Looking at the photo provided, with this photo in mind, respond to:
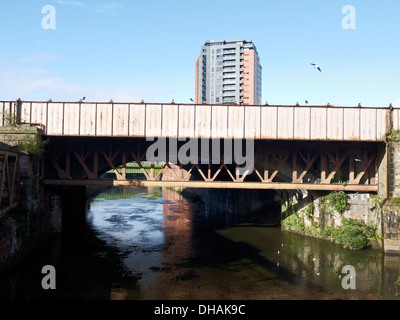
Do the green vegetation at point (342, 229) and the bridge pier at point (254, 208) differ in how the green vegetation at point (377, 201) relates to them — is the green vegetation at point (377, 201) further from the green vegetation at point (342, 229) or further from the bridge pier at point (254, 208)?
the bridge pier at point (254, 208)

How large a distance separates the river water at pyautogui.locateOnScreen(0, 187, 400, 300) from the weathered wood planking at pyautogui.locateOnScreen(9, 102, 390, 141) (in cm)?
794

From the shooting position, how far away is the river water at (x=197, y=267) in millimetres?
14766

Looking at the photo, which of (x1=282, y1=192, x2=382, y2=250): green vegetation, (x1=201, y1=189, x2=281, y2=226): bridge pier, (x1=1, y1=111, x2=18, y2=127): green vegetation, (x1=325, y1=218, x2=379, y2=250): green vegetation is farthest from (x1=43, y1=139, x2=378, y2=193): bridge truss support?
(x1=201, y1=189, x2=281, y2=226): bridge pier

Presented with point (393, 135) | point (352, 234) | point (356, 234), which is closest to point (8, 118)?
point (352, 234)

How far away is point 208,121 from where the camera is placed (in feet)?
74.7

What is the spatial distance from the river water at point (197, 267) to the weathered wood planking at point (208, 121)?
26.1 ft

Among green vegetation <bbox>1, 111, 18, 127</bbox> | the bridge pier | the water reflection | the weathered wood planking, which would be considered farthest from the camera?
the bridge pier

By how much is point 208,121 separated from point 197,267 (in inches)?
390

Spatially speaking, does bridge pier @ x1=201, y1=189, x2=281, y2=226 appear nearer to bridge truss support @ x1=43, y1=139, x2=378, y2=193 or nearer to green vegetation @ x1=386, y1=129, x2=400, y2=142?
bridge truss support @ x1=43, y1=139, x2=378, y2=193

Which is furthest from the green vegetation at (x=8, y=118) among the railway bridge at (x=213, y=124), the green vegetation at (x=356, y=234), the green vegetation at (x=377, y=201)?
the green vegetation at (x=377, y=201)

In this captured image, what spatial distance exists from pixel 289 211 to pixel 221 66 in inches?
4063

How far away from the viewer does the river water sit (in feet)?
48.4

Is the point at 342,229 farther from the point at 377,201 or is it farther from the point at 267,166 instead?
the point at 267,166
